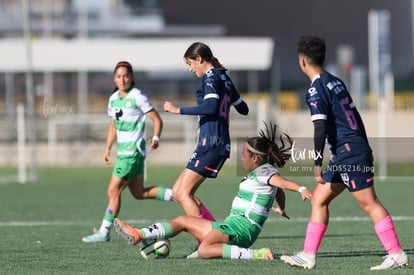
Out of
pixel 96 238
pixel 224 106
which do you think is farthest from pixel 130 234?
pixel 96 238

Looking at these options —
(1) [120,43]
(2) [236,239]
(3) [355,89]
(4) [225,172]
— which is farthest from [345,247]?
(3) [355,89]

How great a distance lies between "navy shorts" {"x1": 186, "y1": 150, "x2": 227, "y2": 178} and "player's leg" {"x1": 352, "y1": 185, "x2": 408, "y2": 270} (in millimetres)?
1938

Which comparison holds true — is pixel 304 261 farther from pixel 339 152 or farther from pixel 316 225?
pixel 339 152

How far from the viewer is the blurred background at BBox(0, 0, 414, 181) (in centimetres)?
3869

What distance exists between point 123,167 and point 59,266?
323 cm

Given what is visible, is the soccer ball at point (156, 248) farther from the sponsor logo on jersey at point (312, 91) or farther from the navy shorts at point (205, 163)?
the sponsor logo on jersey at point (312, 91)

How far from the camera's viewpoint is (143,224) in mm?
14602

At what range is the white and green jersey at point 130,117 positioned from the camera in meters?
13.0

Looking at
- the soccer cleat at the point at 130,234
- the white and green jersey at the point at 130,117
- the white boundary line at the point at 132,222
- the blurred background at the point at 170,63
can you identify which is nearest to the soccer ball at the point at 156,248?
the soccer cleat at the point at 130,234

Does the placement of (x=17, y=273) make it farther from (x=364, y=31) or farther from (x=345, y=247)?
(x=364, y=31)

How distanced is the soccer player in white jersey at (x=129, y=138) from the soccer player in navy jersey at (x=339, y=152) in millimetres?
3702

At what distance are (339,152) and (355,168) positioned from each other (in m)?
0.19

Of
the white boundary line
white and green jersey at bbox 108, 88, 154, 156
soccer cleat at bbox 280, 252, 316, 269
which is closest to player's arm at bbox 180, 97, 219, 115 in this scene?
soccer cleat at bbox 280, 252, 316, 269

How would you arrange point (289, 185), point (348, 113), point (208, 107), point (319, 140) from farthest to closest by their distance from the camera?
point (208, 107), point (289, 185), point (348, 113), point (319, 140)
